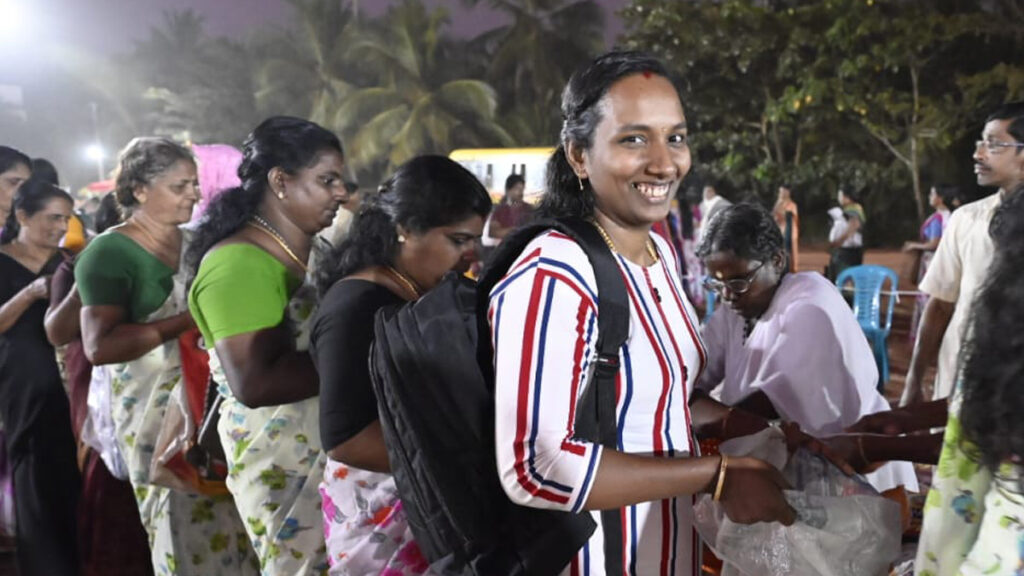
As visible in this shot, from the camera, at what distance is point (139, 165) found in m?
3.13

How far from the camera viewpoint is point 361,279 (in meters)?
2.00

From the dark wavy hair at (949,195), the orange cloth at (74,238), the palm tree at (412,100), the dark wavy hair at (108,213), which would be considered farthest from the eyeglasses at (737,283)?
the palm tree at (412,100)

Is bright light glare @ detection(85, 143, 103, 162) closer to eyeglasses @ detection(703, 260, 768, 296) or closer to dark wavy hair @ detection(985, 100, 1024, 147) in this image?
dark wavy hair @ detection(985, 100, 1024, 147)

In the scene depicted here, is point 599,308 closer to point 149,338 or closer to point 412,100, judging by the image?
point 149,338

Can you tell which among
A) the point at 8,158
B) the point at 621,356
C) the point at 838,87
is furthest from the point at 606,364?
the point at 838,87

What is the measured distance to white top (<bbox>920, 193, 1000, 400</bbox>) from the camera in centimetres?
346

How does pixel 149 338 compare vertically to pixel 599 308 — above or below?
below

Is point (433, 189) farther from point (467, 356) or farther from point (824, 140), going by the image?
point (824, 140)

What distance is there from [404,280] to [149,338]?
1258 mm

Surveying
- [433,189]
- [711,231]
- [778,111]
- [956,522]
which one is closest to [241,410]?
[433,189]

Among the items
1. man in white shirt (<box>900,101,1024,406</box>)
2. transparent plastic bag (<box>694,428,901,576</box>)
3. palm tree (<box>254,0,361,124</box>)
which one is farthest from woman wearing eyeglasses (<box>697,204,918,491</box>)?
palm tree (<box>254,0,361,124</box>)

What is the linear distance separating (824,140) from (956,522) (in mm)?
22148

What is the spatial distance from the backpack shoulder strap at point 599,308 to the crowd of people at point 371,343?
0.07 ft

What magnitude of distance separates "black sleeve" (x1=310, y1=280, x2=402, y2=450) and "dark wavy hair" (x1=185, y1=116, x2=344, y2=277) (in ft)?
2.26
